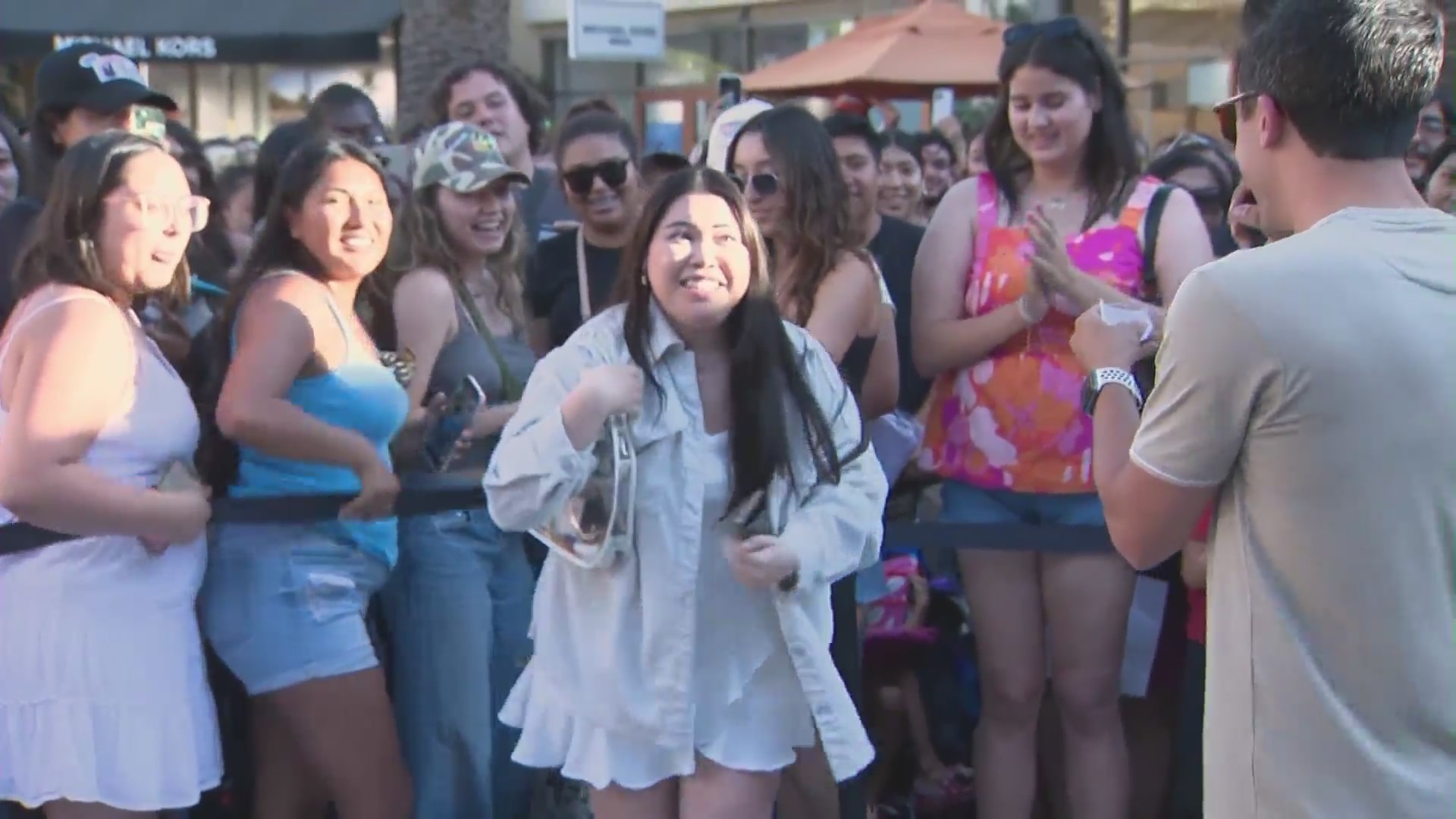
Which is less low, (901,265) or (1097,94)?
(1097,94)

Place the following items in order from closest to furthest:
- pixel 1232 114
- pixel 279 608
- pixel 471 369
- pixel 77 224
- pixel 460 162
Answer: pixel 1232 114
pixel 77 224
pixel 279 608
pixel 471 369
pixel 460 162

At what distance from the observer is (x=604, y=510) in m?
2.90

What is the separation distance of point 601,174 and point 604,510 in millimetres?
1861

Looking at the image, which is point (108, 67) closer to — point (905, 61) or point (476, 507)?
point (476, 507)

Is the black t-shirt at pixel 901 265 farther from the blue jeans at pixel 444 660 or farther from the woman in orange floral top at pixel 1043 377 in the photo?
the blue jeans at pixel 444 660

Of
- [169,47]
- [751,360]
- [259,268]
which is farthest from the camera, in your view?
[169,47]

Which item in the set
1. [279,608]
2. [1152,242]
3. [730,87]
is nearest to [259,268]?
[279,608]

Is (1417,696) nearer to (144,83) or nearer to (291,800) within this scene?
(291,800)

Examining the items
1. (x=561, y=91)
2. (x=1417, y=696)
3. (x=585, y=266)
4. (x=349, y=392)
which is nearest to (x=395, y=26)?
(x=561, y=91)

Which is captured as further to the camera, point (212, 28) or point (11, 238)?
point (212, 28)

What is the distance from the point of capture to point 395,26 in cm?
1733

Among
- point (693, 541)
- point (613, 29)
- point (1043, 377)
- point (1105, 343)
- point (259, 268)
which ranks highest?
point (613, 29)

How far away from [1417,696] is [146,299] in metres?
2.65

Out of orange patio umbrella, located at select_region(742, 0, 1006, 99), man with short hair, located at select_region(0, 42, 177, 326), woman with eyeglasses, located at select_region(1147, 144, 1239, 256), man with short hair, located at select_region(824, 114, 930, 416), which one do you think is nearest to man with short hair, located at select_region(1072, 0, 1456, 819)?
man with short hair, located at select_region(824, 114, 930, 416)
